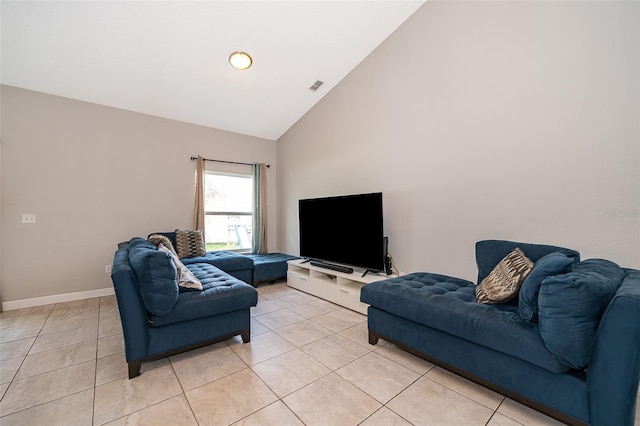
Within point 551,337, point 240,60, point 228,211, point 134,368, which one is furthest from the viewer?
point 228,211

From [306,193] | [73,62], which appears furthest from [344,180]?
[73,62]

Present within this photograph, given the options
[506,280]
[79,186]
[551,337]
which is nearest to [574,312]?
[551,337]

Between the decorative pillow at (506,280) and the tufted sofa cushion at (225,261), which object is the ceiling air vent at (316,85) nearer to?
the tufted sofa cushion at (225,261)

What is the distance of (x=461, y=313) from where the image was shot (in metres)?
1.73

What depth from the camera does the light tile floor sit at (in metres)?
1.48

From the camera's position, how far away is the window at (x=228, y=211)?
4.76m

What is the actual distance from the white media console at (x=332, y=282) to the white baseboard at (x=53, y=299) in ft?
8.76

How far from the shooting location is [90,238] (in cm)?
364

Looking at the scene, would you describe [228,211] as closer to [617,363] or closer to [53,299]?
[53,299]

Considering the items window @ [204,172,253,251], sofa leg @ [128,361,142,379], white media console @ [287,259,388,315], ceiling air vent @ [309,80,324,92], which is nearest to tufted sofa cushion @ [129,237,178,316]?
sofa leg @ [128,361,142,379]

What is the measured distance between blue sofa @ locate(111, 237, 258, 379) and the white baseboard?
208 cm

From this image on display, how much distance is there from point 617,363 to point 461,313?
68cm

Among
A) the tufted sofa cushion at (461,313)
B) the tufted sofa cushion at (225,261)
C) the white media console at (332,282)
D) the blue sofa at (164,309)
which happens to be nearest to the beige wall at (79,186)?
the tufted sofa cushion at (225,261)

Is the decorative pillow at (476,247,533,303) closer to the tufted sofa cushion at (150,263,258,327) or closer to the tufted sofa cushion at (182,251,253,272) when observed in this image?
the tufted sofa cushion at (150,263,258,327)
